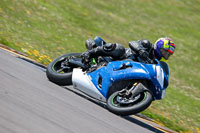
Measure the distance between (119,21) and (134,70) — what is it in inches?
619

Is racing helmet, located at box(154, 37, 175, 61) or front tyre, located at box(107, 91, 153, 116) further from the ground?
racing helmet, located at box(154, 37, 175, 61)

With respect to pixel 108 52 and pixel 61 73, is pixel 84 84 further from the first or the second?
pixel 108 52

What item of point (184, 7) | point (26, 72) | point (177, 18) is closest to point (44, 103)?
point (26, 72)

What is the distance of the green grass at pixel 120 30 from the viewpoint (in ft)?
33.9

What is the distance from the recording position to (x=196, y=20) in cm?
2856

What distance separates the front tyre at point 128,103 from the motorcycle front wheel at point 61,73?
106 centimetres

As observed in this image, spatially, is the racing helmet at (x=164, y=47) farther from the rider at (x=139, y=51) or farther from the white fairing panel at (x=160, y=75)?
the white fairing panel at (x=160, y=75)

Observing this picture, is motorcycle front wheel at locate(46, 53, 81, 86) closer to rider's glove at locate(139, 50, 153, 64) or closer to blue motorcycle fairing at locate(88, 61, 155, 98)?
blue motorcycle fairing at locate(88, 61, 155, 98)

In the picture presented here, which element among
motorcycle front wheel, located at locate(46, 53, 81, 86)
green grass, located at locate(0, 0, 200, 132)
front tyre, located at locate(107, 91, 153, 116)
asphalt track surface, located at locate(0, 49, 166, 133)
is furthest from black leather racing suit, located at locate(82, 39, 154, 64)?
green grass, located at locate(0, 0, 200, 132)

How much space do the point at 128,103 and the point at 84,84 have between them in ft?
3.62

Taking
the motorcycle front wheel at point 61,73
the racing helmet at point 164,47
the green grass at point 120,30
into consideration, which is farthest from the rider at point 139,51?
the green grass at point 120,30

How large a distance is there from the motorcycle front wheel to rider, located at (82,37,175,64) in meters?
0.50

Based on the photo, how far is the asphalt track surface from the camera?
152 inches

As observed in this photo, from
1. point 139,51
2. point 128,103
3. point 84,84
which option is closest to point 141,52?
point 139,51
